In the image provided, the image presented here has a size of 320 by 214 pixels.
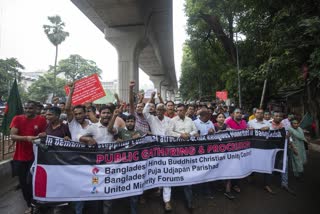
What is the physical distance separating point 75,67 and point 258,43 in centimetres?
5533

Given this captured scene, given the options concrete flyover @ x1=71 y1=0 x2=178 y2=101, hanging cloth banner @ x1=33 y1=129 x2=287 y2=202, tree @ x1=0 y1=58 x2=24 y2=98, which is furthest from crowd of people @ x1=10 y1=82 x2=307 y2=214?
tree @ x1=0 y1=58 x2=24 y2=98

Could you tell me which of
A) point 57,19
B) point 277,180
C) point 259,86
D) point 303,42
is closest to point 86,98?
point 277,180

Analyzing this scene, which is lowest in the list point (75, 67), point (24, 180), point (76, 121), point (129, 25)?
point (24, 180)

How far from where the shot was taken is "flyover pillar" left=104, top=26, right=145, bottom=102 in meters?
15.3


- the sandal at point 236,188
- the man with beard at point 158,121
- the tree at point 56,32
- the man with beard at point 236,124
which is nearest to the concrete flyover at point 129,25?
the man with beard at point 236,124

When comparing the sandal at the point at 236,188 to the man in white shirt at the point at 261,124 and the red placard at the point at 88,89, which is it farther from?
the red placard at the point at 88,89

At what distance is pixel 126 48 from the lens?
1558cm

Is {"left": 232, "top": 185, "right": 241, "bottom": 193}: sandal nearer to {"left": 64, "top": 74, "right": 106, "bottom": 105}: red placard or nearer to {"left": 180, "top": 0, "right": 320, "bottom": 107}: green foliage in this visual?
{"left": 180, "top": 0, "right": 320, "bottom": 107}: green foliage

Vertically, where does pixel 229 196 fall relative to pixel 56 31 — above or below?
below

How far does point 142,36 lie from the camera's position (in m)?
15.3

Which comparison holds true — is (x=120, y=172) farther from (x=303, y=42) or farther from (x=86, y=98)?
(x=303, y=42)

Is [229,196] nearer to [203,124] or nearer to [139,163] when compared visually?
[203,124]

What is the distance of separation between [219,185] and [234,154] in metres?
0.90

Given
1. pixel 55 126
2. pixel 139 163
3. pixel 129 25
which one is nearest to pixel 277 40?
pixel 139 163
